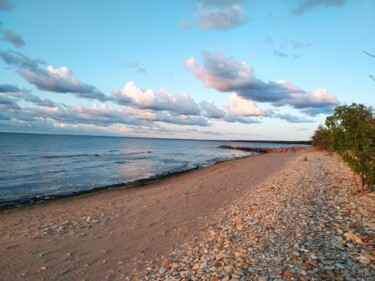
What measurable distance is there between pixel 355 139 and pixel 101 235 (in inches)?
436

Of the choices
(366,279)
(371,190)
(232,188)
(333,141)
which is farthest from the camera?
(232,188)

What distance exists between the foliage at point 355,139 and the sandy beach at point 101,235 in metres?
5.84

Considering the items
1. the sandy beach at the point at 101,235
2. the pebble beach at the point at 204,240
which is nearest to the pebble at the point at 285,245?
the pebble beach at the point at 204,240

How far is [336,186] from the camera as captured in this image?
14.9 metres

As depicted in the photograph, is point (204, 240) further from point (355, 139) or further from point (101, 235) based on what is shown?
point (355, 139)

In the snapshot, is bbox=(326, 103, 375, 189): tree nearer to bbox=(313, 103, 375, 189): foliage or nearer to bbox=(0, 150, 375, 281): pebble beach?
bbox=(313, 103, 375, 189): foliage

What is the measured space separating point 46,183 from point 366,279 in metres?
24.0

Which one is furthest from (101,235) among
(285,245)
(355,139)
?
(355,139)

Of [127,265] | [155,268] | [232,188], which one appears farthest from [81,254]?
[232,188]

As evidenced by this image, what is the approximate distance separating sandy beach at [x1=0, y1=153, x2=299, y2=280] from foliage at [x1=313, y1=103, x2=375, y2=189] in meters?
5.84

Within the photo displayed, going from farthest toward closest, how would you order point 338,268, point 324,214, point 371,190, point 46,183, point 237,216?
point 46,183, point 371,190, point 237,216, point 324,214, point 338,268

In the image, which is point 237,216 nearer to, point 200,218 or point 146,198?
point 200,218

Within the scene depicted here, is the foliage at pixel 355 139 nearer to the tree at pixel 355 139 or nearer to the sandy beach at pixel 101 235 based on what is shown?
the tree at pixel 355 139

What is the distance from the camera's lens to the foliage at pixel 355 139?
11.1m
